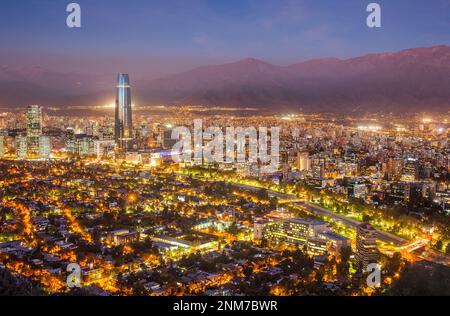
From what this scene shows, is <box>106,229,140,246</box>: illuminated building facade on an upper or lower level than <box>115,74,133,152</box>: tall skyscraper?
lower

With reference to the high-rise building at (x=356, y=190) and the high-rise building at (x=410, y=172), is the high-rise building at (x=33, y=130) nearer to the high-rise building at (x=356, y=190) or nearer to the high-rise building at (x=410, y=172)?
the high-rise building at (x=356, y=190)

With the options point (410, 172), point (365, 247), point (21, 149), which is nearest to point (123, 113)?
point (21, 149)

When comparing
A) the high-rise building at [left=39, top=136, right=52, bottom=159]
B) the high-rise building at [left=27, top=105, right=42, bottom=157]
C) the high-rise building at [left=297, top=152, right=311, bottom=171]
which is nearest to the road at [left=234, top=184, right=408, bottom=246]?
the high-rise building at [left=297, top=152, right=311, bottom=171]

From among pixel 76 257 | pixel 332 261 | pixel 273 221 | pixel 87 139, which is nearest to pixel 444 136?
pixel 87 139

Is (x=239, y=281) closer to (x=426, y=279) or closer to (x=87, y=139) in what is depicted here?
Result: (x=426, y=279)

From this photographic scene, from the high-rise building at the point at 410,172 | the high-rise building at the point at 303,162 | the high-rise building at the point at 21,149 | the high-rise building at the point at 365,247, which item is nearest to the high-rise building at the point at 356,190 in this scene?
the high-rise building at the point at 410,172

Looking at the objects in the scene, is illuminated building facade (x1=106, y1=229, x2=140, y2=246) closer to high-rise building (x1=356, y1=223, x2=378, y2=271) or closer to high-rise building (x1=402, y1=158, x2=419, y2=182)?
high-rise building (x1=356, y1=223, x2=378, y2=271)
